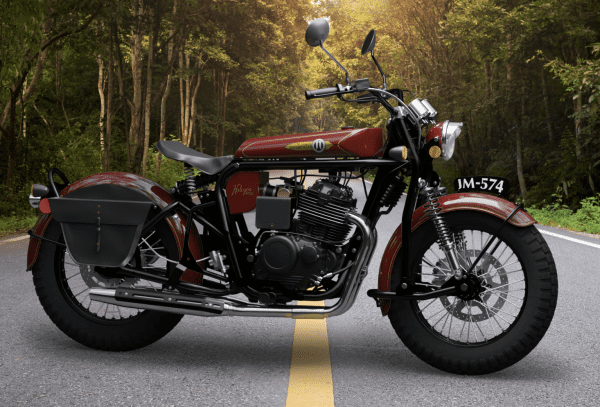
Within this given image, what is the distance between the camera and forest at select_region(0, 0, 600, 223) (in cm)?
1216

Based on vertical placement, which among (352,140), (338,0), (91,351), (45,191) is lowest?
(91,351)

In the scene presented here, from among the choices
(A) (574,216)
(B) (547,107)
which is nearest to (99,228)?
(A) (574,216)

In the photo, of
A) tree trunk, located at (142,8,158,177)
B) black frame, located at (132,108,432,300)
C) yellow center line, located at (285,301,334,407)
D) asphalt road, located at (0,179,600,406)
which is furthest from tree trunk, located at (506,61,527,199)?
black frame, located at (132,108,432,300)

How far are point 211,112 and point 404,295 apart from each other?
118 ft

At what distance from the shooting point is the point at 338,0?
1521 inches

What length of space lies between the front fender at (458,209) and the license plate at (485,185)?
2.1 inches

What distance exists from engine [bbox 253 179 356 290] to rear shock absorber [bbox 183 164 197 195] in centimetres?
64

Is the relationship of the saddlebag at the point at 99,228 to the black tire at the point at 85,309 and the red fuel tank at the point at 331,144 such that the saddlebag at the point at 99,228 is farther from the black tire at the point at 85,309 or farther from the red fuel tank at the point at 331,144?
the red fuel tank at the point at 331,144

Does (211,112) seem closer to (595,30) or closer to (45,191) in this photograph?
(595,30)

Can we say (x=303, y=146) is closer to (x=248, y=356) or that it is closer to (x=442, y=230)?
(x=442, y=230)

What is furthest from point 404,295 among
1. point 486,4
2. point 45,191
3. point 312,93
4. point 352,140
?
point 486,4

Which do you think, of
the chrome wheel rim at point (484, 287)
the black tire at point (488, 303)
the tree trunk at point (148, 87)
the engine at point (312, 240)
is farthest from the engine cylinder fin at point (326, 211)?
the tree trunk at point (148, 87)

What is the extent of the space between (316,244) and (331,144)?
0.58 metres

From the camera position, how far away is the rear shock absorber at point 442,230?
11.7ft
